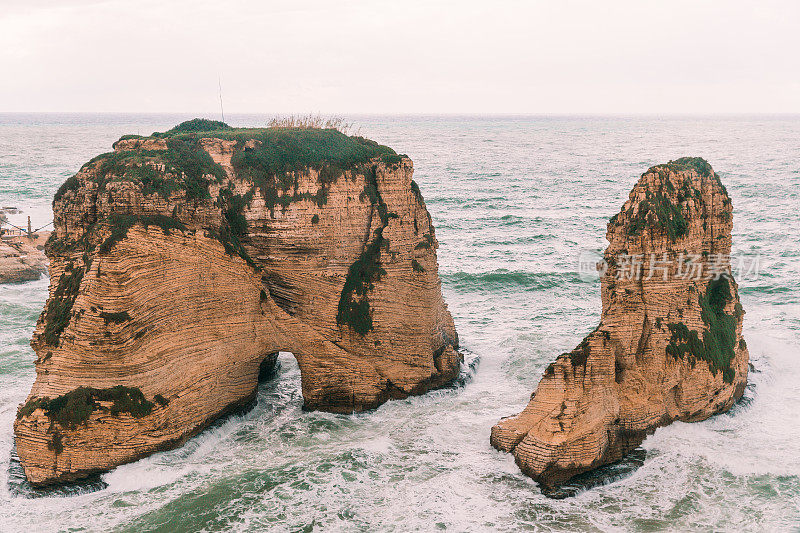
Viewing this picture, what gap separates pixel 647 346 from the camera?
1884cm

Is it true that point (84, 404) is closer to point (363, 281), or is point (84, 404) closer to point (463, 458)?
point (363, 281)

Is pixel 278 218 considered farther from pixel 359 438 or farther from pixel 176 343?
pixel 359 438

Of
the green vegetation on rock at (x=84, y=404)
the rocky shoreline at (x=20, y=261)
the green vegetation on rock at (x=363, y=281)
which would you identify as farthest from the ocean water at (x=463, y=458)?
the green vegetation on rock at (x=363, y=281)

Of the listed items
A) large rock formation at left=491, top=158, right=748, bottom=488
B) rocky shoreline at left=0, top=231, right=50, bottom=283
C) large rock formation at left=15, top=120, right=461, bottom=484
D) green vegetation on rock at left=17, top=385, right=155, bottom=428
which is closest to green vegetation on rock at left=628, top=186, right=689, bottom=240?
large rock formation at left=491, top=158, right=748, bottom=488

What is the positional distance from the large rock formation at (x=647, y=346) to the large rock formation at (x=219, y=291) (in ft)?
18.3

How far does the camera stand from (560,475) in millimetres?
17266

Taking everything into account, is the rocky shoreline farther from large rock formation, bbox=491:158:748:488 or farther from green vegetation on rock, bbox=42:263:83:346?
large rock formation, bbox=491:158:748:488

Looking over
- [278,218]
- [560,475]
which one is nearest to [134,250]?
[278,218]

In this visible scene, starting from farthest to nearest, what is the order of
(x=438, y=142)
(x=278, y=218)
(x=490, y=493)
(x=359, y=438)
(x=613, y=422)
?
1. (x=438, y=142)
2. (x=278, y=218)
3. (x=359, y=438)
4. (x=613, y=422)
5. (x=490, y=493)

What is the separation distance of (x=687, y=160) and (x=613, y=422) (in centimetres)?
808

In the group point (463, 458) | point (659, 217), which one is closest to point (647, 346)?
point (659, 217)

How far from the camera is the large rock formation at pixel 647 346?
17.5 meters

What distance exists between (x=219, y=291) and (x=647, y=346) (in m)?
11.8

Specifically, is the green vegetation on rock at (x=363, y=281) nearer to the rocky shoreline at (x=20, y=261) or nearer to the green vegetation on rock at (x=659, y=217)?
the green vegetation on rock at (x=659, y=217)
